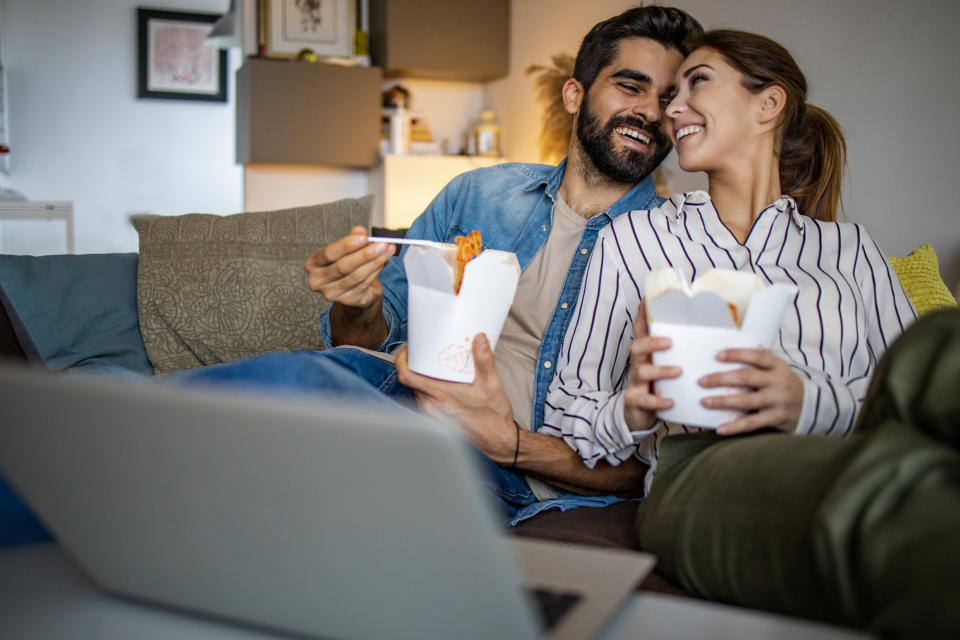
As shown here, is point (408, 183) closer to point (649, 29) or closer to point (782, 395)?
point (649, 29)

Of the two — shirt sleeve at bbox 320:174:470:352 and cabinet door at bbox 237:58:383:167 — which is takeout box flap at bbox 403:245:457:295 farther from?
cabinet door at bbox 237:58:383:167

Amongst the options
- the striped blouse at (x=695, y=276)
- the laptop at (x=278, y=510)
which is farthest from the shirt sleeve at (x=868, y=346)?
the laptop at (x=278, y=510)

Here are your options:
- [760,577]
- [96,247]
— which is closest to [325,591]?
[760,577]

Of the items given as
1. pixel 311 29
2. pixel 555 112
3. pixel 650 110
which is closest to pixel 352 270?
pixel 650 110

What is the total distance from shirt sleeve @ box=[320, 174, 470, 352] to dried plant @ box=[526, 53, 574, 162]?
1.78 meters

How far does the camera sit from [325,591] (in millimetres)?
506

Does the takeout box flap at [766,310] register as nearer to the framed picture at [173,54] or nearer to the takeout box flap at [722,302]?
the takeout box flap at [722,302]

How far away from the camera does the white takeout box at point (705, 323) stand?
947 mm

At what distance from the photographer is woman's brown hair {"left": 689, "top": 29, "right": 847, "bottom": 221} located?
60.6 inches

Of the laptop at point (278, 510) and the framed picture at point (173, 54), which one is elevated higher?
the framed picture at point (173, 54)

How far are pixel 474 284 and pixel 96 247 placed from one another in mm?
6299

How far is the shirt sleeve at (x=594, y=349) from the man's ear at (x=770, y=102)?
0.36m

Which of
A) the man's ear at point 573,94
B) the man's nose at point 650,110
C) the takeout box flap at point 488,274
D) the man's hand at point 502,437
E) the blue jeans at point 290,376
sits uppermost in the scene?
the man's ear at point 573,94

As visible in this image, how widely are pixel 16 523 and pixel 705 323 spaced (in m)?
0.72
